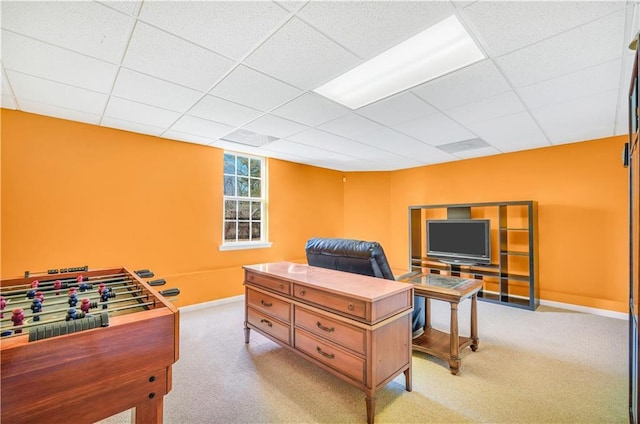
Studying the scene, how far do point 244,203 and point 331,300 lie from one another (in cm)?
321

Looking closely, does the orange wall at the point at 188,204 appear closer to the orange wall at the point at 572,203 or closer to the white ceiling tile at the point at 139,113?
the orange wall at the point at 572,203

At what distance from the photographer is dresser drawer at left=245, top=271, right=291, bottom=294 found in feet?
7.58

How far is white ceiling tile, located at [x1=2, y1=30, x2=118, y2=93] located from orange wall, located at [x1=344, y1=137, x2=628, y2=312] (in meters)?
5.24

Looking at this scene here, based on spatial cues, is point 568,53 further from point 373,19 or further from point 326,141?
point 326,141

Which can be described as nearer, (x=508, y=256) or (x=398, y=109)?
(x=398, y=109)

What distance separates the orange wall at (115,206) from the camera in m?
2.85

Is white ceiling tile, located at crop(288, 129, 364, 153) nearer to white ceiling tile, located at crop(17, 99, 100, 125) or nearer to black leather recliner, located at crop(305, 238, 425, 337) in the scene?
black leather recliner, located at crop(305, 238, 425, 337)

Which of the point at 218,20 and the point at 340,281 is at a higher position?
the point at 218,20

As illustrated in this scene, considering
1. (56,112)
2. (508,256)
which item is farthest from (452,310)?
(56,112)

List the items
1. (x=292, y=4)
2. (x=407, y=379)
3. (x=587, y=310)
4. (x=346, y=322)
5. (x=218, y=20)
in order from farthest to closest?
1. (x=587, y=310)
2. (x=407, y=379)
3. (x=346, y=322)
4. (x=218, y=20)
5. (x=292, y=4)

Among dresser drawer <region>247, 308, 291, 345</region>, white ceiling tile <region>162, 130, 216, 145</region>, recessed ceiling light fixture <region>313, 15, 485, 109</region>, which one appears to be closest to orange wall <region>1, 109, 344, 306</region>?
white ceiling tile <region>162, 130, 216, 145</region>

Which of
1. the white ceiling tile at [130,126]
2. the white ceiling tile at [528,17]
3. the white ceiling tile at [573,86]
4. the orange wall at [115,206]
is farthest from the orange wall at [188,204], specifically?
the white ceiling tile at [528,17]

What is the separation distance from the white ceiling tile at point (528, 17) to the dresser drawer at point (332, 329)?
1.97 meters

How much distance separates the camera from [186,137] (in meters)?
3.76
